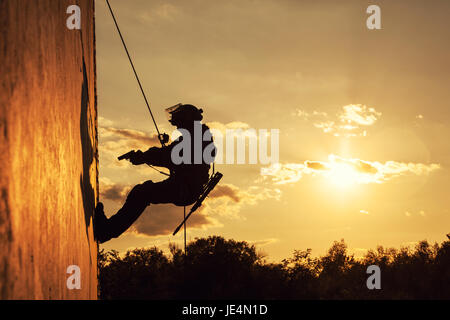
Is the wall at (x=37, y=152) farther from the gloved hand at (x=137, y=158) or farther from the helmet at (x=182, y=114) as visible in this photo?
the helmet at (x=182, y=114)

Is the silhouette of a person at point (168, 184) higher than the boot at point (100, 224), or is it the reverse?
the silhouette of a person at point (168, 184)

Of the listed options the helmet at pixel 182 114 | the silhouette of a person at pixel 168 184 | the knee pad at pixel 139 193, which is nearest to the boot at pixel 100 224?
the silhouette of a person at pixel 168 184

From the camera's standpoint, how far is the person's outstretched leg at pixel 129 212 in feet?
26.6

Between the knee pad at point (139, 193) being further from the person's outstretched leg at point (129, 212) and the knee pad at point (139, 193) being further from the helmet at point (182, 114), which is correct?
the helmet at point (182, 114)

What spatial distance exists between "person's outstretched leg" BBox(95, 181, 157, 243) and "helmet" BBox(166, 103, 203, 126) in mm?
1245

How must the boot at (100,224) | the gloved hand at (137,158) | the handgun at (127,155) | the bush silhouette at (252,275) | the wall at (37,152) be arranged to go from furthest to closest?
the bush silhouette at (252,275) → the boot at (100,224) → the gloved hand at (137,158) → the handgun at (127,155) → the wall at (37,152)

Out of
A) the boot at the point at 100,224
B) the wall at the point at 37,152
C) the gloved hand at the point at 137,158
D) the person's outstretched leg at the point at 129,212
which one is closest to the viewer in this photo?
the wall at the point at 37,152

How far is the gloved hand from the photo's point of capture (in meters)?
7.94

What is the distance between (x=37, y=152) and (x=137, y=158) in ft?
13.7

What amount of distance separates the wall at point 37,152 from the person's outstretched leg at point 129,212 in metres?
1.72

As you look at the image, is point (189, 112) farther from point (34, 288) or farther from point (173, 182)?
point (34, 288)

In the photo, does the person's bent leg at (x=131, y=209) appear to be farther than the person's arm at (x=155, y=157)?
Yes

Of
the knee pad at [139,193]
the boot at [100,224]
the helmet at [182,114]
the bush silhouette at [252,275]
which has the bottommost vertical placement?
the bush silhouette at [252,275]
